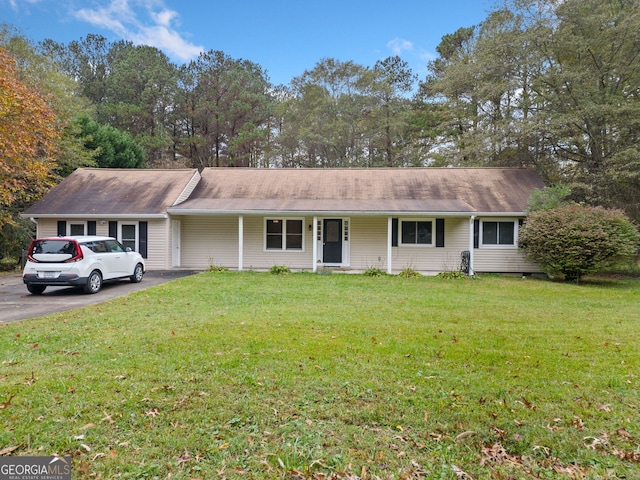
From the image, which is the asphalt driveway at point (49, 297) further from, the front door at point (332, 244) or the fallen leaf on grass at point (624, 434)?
the fallen leaf on grass at point (624, 434)

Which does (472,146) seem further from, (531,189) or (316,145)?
(316,145)

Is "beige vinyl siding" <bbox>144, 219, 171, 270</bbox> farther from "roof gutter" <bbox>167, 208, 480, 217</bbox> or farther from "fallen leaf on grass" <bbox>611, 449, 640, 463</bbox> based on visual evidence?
"fallen leaf on grass" <bbox>611, 449, 640, 463</bbox>

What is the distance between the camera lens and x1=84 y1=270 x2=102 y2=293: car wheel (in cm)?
927

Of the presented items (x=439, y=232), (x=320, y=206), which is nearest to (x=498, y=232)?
(x=439, y=232)

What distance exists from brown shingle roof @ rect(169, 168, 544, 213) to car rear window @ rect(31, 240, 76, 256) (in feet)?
15.4

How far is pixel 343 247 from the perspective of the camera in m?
14.7

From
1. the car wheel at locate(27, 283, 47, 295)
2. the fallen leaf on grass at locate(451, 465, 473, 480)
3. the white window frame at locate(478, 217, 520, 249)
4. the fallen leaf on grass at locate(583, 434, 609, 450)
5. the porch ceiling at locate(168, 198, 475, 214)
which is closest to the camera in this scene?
the fallen leaf on grass at locate(451, 465, 473, 480)

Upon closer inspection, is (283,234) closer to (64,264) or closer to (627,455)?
(64,264)

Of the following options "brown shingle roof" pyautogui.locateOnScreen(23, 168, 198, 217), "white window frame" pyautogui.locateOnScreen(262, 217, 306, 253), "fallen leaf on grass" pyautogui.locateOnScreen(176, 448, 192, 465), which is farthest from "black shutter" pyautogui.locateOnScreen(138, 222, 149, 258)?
"fallen leaf on grass" pyautogui.locateOnScreen(176, 448, 192, 465)

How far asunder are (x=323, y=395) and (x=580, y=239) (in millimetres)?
11426

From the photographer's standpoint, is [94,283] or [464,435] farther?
[94,283]

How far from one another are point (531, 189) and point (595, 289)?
5557 millimetres

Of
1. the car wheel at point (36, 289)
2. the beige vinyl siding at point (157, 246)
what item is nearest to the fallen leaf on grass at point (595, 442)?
the car wheel at point (36, 289)

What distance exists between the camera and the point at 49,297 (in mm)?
9008
